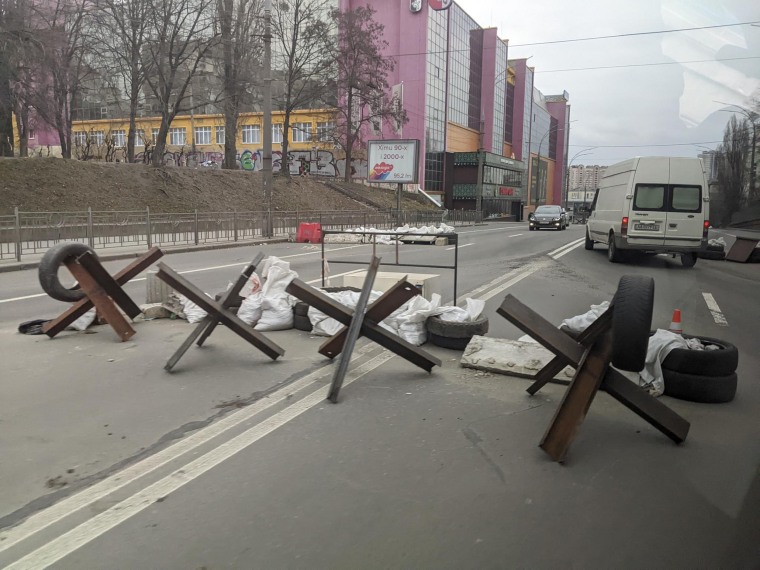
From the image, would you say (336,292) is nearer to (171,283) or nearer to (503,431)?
(171,283)

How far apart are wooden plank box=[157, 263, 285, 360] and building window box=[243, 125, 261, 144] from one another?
6543 cm

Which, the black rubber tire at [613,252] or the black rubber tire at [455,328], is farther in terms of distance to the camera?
the black rubber tire at [613,252]

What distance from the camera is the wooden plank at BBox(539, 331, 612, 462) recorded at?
373 centimetres

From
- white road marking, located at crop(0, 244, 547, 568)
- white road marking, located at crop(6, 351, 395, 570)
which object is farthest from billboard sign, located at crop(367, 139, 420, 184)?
white road marking, located at crop(6, 351, 395, 570)

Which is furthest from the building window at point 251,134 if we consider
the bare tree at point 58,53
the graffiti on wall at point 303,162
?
the bare tree at point 58,53

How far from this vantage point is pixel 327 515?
3.05 m

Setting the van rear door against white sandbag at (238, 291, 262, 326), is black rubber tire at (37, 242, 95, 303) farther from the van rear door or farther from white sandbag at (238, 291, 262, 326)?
the van rear door

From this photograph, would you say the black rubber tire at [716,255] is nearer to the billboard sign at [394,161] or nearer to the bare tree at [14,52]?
the billboard sign at [394,161]

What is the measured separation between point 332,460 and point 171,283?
3115mm

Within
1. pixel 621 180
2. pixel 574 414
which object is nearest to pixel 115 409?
pixel 574 414

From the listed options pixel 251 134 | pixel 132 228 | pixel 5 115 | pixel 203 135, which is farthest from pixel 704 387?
pixel 203 135

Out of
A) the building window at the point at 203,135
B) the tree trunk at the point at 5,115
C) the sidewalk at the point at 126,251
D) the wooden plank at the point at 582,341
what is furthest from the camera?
the building window at the point at 203,135

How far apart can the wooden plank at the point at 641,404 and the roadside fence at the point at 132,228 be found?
616 inches

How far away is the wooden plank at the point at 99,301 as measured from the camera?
6688 mm
